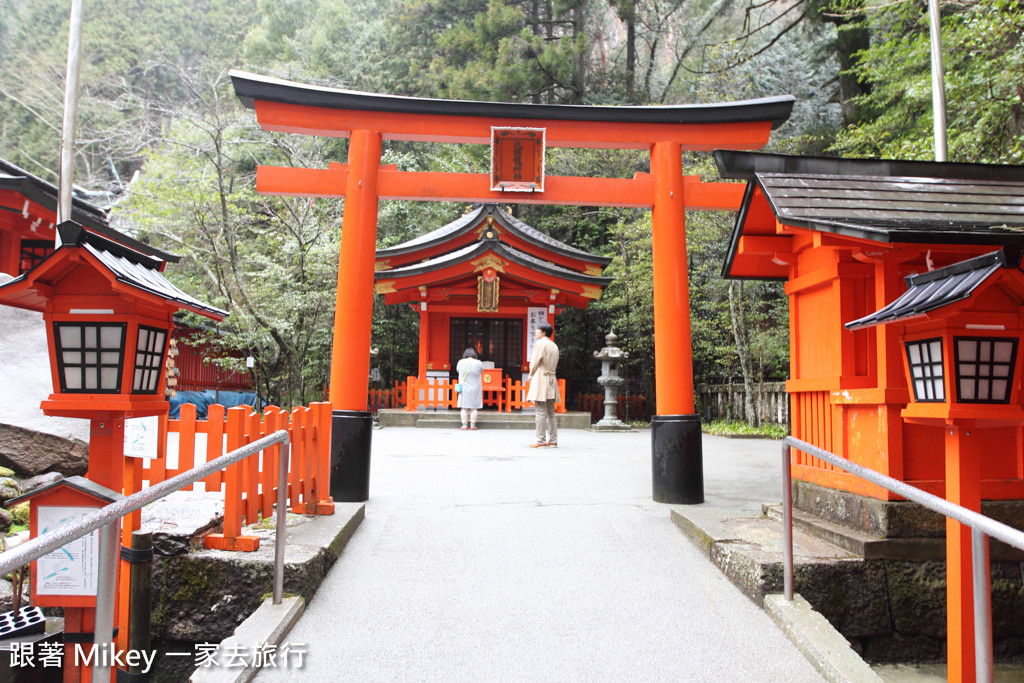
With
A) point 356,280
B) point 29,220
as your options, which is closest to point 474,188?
point 356,280

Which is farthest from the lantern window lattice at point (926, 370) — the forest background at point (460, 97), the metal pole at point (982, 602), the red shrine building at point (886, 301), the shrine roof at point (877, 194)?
the forest background at point (460, 97)

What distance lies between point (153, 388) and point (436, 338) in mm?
15096

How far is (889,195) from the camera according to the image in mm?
5012

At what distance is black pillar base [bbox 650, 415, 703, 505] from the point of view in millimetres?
5863

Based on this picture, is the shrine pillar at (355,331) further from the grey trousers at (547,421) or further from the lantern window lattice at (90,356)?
the grey trousers at (547,421)

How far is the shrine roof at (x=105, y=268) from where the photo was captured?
8.98 feet

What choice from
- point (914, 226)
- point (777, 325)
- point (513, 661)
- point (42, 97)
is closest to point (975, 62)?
point (914, 226)

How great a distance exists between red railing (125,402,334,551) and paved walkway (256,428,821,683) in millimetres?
527

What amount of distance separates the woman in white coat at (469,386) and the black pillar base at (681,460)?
27.7ft

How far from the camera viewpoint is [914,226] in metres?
4.31

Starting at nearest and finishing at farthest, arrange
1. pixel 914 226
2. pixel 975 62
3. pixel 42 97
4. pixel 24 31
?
pixel 914 226, pixel 975 62, pixel 42 97, pixel 24 31

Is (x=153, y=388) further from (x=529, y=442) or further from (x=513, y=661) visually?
(x=529, y=442)

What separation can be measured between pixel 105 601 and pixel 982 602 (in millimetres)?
3033

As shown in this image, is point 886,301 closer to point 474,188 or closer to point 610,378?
point 474,188
